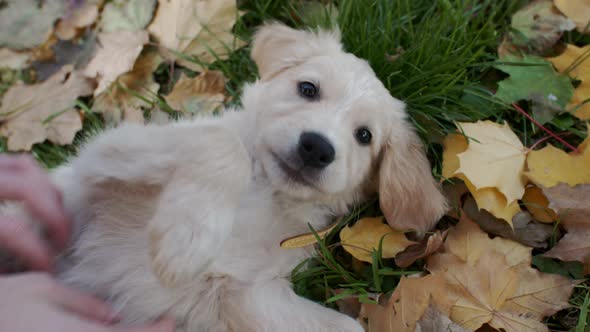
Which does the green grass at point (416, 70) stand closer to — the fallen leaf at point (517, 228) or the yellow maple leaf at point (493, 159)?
the yellow maple leaf at point (493, 159)

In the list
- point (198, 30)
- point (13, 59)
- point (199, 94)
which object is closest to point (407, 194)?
point (199, 94)

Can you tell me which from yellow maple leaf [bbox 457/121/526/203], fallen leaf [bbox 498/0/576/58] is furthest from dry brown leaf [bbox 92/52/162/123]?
fallen leaf [bbox 498/0/576/58]

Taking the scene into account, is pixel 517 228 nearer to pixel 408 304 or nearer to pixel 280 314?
pixel 408 304

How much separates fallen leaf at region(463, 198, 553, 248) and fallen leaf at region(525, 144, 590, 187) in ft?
0.62

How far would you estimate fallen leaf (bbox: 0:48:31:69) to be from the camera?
112 inches

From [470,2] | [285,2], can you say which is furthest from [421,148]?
[285,2]

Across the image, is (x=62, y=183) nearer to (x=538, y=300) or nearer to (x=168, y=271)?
(x=168, y=271)

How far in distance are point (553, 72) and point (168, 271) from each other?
6.72ft

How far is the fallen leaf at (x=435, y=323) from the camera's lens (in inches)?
73.7

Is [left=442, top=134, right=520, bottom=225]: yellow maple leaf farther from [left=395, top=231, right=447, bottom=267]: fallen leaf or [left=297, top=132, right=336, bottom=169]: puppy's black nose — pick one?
[left=297, top=132, right=336, bottom=169]: puppy's black nose

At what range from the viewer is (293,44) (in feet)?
7.30

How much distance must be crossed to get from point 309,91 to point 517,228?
1.10 metres

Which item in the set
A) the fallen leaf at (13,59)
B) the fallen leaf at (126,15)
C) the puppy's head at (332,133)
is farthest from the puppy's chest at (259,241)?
the fallen leaf at (13,59)

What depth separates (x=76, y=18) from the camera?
2910 millimetres
